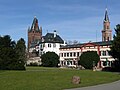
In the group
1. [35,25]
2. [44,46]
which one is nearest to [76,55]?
[44,46]

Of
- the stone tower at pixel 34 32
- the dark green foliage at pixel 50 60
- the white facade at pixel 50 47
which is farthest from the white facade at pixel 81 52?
the stone tower at pixel 34 32

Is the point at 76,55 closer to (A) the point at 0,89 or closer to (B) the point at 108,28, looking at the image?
(B) the point at 108,28

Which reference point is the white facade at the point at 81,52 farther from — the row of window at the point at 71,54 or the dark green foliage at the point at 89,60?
the dark green foliage at the point at 89,60

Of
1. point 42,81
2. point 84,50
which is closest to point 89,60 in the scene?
point 84,50

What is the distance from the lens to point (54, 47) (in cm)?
12312

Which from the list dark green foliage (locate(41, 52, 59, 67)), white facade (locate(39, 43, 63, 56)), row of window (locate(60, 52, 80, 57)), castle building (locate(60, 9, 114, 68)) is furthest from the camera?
white facade (locate(39, 43, 63, 56))

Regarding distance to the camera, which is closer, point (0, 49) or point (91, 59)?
point (0, 49)

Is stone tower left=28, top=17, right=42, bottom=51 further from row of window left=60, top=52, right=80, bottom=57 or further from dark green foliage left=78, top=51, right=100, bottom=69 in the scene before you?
dark green foliage left=78, top=51, right=100, bottom=69

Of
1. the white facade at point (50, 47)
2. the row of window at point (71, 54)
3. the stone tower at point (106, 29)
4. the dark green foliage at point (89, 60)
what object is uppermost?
the stone tower at point (106, 29)

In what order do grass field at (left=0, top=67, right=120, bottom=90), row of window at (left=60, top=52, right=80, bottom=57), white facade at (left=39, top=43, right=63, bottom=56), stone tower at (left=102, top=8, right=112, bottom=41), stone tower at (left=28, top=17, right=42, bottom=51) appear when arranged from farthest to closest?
1. stone tower at (left=28, top=17, right=42, bottom=51)
2. stone tower at (left=102, top=8, right=112, bottom=41)
3. white facade at (left=39, top=43, right=63, bottom=56)
4. row of window at (left=60, top=52, right=80, bottom=57)
5. grass field at (left=0, top=67, right=120, bottom=90)

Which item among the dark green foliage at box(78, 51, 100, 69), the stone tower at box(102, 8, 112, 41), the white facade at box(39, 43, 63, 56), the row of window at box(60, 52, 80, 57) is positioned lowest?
the dark green foliage at box(78, 51, 100, 69)

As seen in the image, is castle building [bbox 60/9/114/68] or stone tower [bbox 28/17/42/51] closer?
castle building [bbox 60/9/114/68]

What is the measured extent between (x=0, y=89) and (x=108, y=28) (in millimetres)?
120721

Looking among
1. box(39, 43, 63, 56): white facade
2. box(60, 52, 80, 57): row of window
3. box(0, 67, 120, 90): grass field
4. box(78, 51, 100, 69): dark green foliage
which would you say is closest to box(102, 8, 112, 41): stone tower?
box(39, 43, 63, 56): white facade
